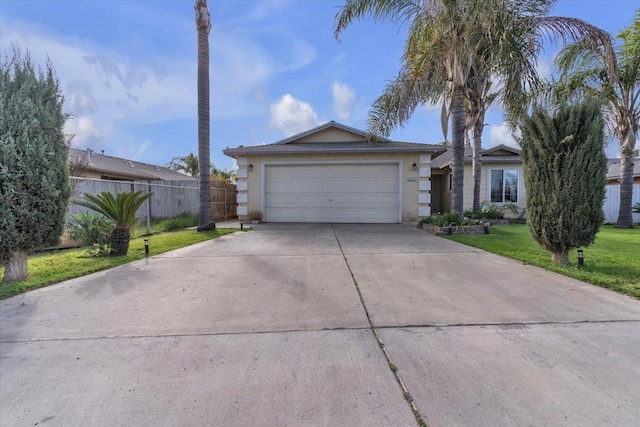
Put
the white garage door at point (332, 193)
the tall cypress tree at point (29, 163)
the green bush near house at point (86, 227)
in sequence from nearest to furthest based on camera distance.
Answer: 1. the tall cypress tree at point (29, 163)
2. the green bush near house at point (86, 227)
3. the white garage door at point (332, 193)

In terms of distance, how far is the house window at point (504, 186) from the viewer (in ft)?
53.5

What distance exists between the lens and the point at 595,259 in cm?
632

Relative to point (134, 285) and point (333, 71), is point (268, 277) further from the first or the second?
point (333, 71)

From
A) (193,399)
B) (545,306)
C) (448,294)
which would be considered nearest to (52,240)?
(193,399)

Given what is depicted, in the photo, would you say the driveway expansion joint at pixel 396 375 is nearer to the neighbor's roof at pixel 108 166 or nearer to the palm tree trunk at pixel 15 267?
the palm tree trunk at pixel 15 267

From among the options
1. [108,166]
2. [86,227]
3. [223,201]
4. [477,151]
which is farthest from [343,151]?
[108,166]

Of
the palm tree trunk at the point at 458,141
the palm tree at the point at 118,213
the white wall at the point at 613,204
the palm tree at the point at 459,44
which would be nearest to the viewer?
the palm tree at the point at 118,213

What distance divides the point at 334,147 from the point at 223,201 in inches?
285

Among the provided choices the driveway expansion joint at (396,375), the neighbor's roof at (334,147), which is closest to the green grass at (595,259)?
the driveway expansion joint at (396,375)

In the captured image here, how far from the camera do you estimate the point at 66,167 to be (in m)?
5.20

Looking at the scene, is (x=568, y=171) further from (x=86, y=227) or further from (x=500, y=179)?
(x=500, y=179)

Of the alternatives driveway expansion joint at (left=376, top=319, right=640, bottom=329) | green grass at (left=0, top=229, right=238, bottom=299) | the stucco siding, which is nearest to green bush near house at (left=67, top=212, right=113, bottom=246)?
green grass at (left=0, top=229, right=238, bottom=299)

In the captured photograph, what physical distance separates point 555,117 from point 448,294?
3.81 meters

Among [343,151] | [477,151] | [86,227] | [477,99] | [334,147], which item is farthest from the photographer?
[477,151]
